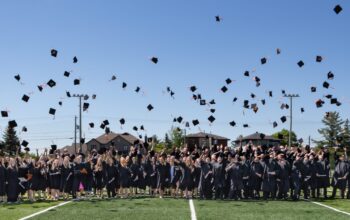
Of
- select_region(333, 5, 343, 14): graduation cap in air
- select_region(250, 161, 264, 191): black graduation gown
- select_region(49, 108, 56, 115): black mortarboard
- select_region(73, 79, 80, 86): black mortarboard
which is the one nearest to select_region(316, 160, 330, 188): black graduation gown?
select_region(250, 161, 264, 191): black graduation gown

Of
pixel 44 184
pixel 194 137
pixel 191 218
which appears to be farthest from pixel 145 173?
pixel 194 137

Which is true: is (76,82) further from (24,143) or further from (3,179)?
(3,179)

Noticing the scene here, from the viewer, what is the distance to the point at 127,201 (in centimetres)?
1691

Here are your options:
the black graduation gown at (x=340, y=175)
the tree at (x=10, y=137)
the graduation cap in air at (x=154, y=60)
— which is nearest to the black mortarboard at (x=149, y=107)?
the graduation cap in air at (x=154, y=60)

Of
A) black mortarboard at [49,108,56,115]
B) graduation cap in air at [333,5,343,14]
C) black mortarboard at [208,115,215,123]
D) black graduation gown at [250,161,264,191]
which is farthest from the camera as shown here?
black mortarboard at [208,115,215,123]

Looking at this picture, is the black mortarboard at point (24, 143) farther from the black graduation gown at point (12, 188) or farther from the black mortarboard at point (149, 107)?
the black mortarboard at point (149, 107)

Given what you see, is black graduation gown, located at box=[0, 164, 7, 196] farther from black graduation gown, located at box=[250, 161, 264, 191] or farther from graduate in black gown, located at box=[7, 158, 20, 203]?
black graduation gown, located at box=[250, 161, 264, 191]

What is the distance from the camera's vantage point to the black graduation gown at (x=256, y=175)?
61.6 feet

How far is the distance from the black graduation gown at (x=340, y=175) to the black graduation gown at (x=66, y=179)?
1034 cm

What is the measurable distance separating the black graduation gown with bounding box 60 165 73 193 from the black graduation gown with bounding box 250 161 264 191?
6935mm

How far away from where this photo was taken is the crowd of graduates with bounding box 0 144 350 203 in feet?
61.0

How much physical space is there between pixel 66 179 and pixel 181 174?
443cm

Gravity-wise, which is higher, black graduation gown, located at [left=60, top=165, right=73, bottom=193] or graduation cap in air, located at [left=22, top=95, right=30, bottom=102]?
graduation cap in air, located at [left=22, top=95, right=30, bottom=102]

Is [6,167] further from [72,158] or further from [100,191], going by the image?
[100,191]
